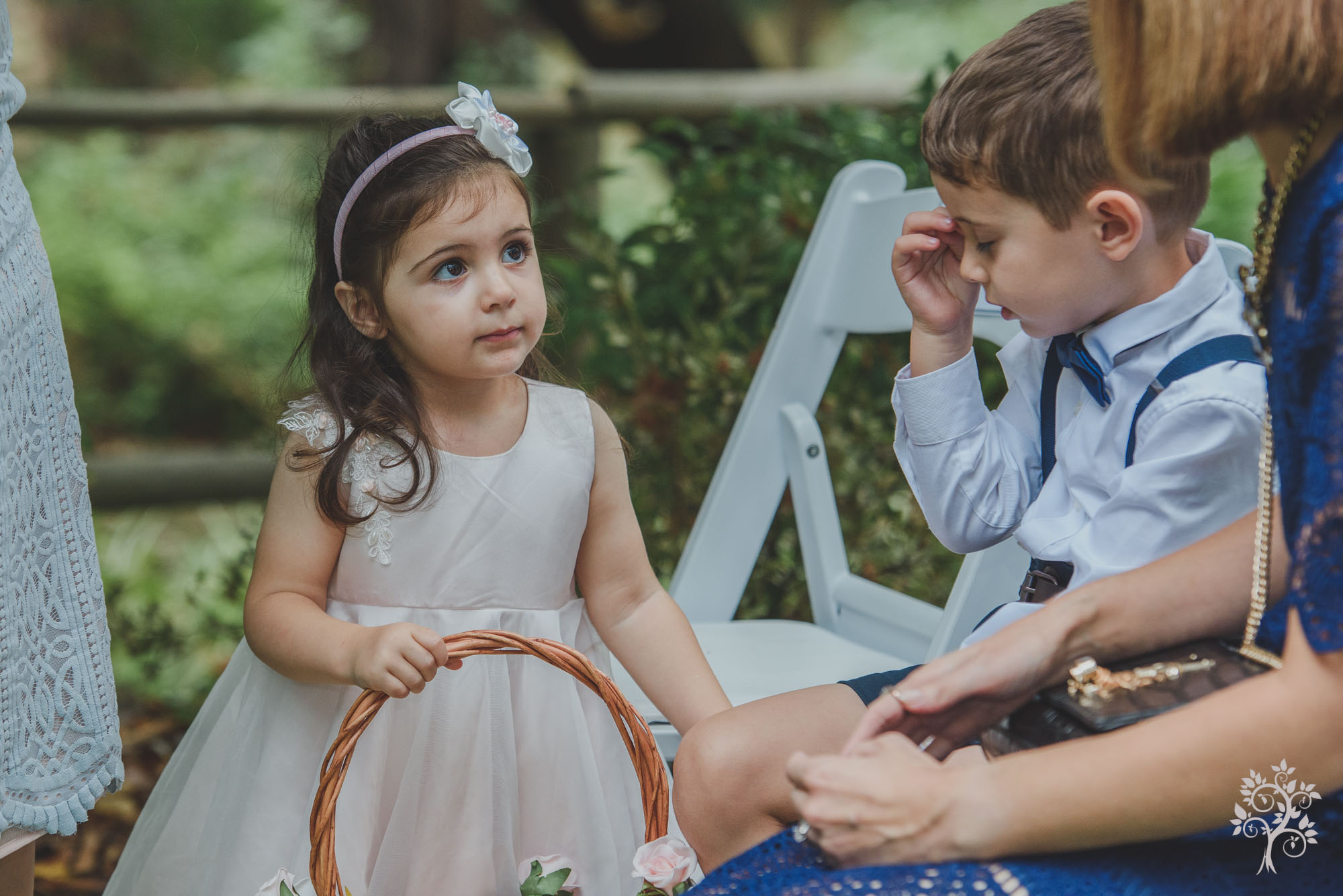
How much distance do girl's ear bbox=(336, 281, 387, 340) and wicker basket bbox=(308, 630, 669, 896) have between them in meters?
0.52

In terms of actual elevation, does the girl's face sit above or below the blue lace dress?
above

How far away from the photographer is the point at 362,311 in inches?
68.9

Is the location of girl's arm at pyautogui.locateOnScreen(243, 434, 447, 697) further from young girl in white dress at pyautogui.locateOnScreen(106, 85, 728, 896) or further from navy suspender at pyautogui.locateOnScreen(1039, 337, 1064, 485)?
navy suspender at pyautogui.locateOnScreen(1039, 337, 1064, 485)

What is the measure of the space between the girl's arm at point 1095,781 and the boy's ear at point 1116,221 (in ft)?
1.55

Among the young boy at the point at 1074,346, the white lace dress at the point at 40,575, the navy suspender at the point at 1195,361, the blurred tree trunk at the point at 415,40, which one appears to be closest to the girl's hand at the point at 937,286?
the young boy at the point at 1074,346

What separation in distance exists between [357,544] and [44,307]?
1.63 ft

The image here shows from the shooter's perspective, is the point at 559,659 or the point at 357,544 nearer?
→ the point at 559,659

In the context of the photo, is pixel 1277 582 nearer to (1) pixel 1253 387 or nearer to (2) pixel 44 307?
(1) pixel 1253 387

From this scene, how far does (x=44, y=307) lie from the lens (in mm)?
1370

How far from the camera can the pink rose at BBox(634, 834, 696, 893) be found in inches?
51.8

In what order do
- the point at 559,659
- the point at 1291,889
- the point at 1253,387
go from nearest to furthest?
1. the point at 1291,889
2. the point at 1253,387
3. the point at 559,659

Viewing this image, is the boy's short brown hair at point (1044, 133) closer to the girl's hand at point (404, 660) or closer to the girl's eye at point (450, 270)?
the girl's eye at point (450, 270)

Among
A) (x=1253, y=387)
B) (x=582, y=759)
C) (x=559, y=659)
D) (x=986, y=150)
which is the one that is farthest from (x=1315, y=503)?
(x=582, y=759)

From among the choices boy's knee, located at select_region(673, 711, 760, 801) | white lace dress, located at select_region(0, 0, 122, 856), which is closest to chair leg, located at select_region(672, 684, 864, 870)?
boy's knee, located at select_region(673, 711, 760, 801)
